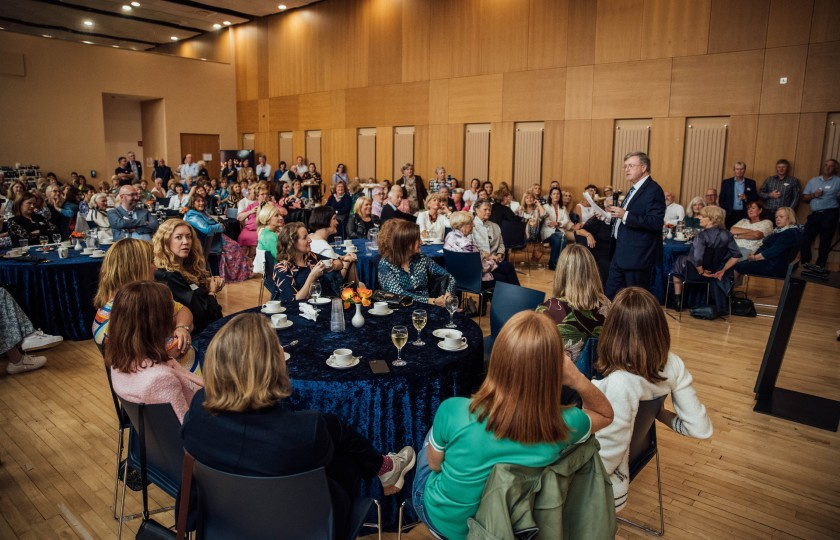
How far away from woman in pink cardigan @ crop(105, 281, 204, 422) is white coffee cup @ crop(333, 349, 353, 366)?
60 centimetres

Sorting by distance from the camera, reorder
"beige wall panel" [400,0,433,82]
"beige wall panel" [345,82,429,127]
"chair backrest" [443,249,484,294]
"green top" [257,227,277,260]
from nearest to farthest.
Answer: "chair backrest" [443,249,484,294] < "green top" [257,227,277,260] < "beige wall panel" [400,0,433,82] < "beige wall panel" [345,82,429,127]

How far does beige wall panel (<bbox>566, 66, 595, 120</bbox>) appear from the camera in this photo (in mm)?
11266

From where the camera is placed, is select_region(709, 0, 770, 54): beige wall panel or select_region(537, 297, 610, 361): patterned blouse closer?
select_region(537, 297, 610, 361): patterned blouse

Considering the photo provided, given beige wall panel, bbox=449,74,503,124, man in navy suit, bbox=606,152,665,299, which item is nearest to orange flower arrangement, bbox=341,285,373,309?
man in navy suit, bbox=606,152,665,299

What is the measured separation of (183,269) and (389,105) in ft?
39.1

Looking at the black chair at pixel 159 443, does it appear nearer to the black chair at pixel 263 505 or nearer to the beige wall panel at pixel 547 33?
the black chair at pixel 263 505

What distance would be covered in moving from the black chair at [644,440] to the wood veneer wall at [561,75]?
886cm

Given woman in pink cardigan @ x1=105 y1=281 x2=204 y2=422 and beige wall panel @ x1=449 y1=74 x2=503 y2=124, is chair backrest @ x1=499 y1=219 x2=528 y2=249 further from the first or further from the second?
woman in pink cardigan @ x1=105 y1=281 x2=204 y2=422

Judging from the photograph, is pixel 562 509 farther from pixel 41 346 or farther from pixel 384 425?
pixel 41 346

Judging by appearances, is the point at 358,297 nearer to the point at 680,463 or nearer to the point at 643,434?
the point at 643,434

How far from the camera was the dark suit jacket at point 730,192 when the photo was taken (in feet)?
31.0

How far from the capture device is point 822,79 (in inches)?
351

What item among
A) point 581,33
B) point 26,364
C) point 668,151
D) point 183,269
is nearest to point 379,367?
point 183,269

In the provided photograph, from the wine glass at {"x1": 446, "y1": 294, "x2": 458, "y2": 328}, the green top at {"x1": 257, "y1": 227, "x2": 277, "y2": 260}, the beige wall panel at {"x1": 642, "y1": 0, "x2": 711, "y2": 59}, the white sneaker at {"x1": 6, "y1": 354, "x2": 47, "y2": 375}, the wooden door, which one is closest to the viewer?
the wine glass at {"x1": 446, "y1": 294, "x2": 458, "y2": 328}
